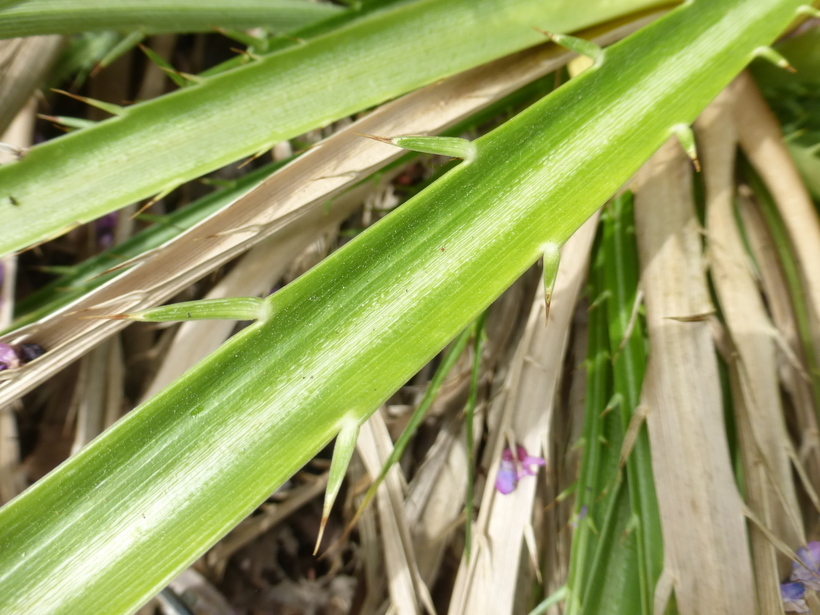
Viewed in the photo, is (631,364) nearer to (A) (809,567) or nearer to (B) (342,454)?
(A) (809,567)

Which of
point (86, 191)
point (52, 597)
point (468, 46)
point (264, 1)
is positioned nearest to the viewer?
point (52, 597)

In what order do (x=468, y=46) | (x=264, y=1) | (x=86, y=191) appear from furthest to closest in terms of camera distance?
(x=264, y=1) → (x=468, y=46) → (x=86, y=191)

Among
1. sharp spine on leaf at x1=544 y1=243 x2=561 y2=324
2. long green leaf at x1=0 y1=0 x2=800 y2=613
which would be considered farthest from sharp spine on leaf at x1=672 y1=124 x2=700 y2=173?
sharp spine on leaf at x1=544 y1=243 x2=561 y2=324

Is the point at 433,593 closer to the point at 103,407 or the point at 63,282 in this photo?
the point at 103,407

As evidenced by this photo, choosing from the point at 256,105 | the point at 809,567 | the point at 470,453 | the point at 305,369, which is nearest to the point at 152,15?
the point at 256,105

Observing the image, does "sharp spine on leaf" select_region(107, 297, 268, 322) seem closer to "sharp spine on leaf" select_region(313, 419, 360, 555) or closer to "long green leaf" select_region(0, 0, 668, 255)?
"sharp spine on leaf" select_region(313, 419, 360, 555)

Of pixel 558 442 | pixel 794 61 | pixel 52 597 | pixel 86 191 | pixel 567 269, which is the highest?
pixel 794 61

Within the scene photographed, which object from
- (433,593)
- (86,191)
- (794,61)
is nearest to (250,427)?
(86,191)
